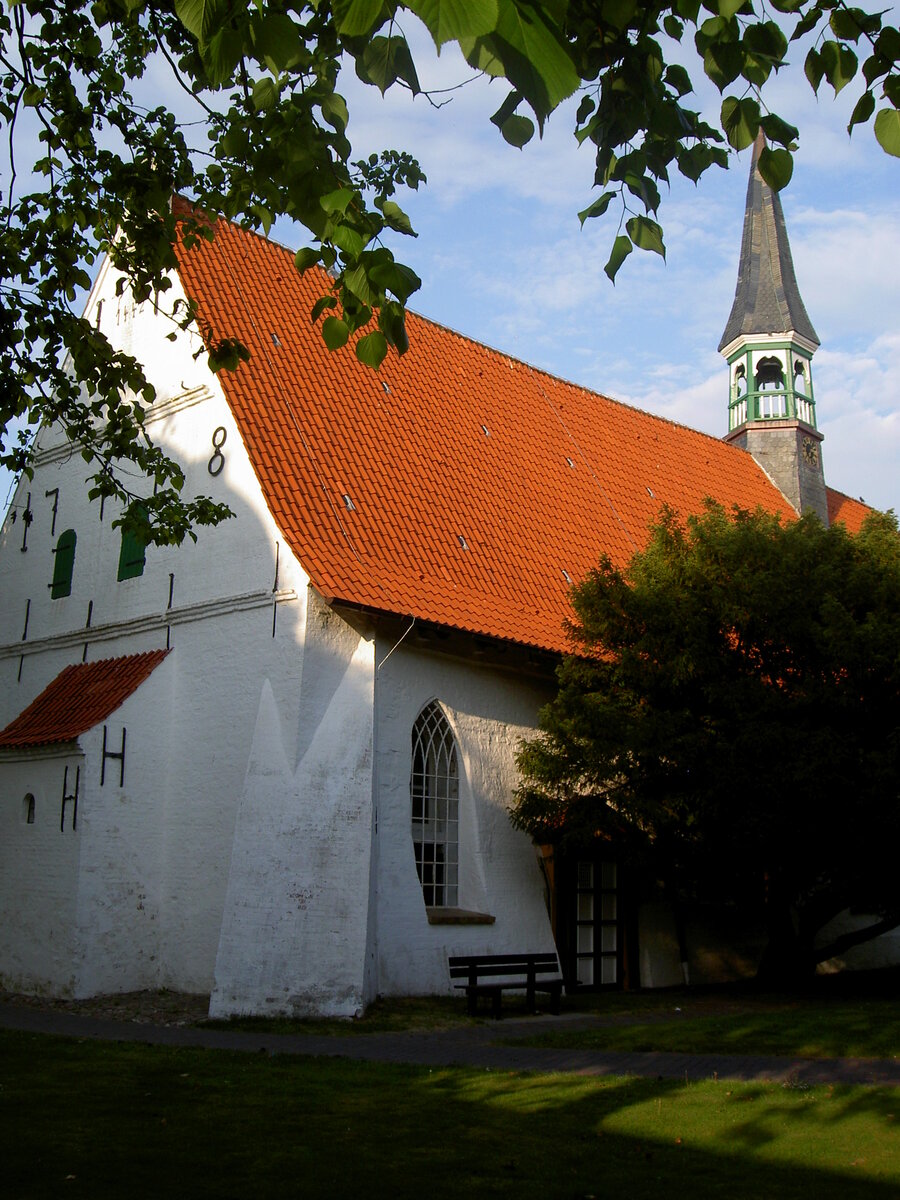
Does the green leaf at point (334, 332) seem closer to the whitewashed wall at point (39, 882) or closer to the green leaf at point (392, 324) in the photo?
the green leaf at point (392, 324)

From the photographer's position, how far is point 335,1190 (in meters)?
5.41

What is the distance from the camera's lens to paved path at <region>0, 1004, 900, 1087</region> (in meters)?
8.61

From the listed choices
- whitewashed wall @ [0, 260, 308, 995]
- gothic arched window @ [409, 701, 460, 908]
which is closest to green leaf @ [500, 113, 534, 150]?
whitewashed wall @ [0, 260, 308, 995]

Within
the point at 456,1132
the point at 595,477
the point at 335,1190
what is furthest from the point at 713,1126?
the point at 595,477

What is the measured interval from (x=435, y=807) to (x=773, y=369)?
16999 millimetres

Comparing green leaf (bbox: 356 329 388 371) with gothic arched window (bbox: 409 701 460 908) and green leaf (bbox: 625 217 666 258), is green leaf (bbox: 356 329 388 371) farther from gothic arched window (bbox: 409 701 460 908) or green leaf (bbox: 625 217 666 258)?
gothic arched window (bbox: 409 701 460 908)

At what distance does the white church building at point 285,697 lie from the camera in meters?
12.6

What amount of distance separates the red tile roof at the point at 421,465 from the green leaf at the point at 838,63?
9.08 m

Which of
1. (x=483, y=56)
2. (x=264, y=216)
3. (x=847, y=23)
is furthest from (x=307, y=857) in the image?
(x=483, y=56)

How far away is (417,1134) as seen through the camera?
259 inches

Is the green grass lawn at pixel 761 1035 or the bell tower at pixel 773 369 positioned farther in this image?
the bell tower at pixel 773 369

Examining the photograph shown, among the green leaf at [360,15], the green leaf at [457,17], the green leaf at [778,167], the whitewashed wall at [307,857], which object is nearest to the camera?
the green leaf at [457,17]

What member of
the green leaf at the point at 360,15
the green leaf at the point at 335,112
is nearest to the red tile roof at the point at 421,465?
the green leaf at the point at 335,112

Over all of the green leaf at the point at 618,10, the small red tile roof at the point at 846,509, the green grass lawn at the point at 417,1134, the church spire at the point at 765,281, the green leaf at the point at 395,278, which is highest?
the church spire at the point at 765,281
